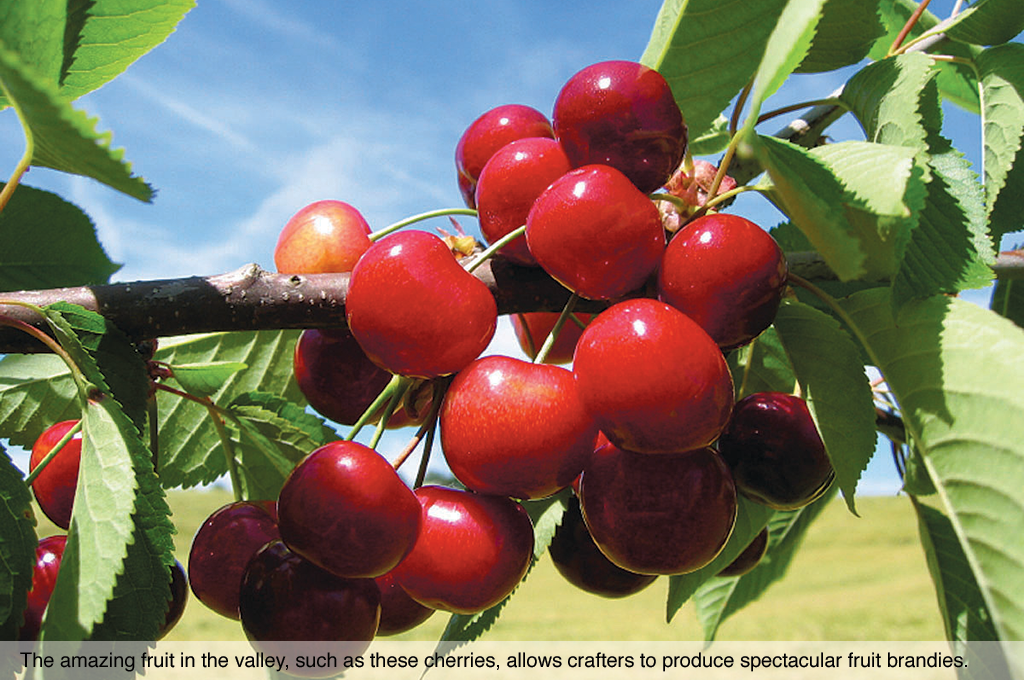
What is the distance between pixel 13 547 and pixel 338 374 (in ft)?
0.94

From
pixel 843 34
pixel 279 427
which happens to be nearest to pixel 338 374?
pixel 279 427

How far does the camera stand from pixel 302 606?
21.4 inches

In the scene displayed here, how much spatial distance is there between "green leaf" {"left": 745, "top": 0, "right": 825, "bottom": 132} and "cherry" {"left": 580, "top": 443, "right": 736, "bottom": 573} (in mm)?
230

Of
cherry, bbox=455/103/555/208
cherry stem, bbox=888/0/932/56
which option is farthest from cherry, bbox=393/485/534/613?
cherry stem, bbox=888/0/932/56

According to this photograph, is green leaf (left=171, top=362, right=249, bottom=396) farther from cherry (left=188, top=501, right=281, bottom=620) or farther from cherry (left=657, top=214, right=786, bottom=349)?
cherry (left=657, top=214, right=786, bottom=349)

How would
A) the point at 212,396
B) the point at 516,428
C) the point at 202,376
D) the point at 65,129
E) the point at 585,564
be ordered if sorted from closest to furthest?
1. the point at 65,129
2. the point at 516,428
3. the point at 585,564
4. the point at 202,376
5. the point at 212,396

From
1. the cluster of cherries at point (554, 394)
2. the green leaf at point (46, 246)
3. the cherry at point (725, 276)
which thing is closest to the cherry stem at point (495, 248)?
the cluster of cherries at point (554, 394)

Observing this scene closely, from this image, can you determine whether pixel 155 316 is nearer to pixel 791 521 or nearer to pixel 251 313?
pixel 251 313

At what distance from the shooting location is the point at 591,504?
546 millimetres

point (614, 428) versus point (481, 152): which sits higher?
point (481, 152)

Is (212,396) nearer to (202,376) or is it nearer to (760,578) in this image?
(202,376)

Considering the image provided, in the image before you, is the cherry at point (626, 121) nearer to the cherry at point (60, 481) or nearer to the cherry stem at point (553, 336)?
the cherry stem at point (553, 336)

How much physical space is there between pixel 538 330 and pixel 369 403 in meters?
0.21

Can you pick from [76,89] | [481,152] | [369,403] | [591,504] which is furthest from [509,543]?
[76,89]
